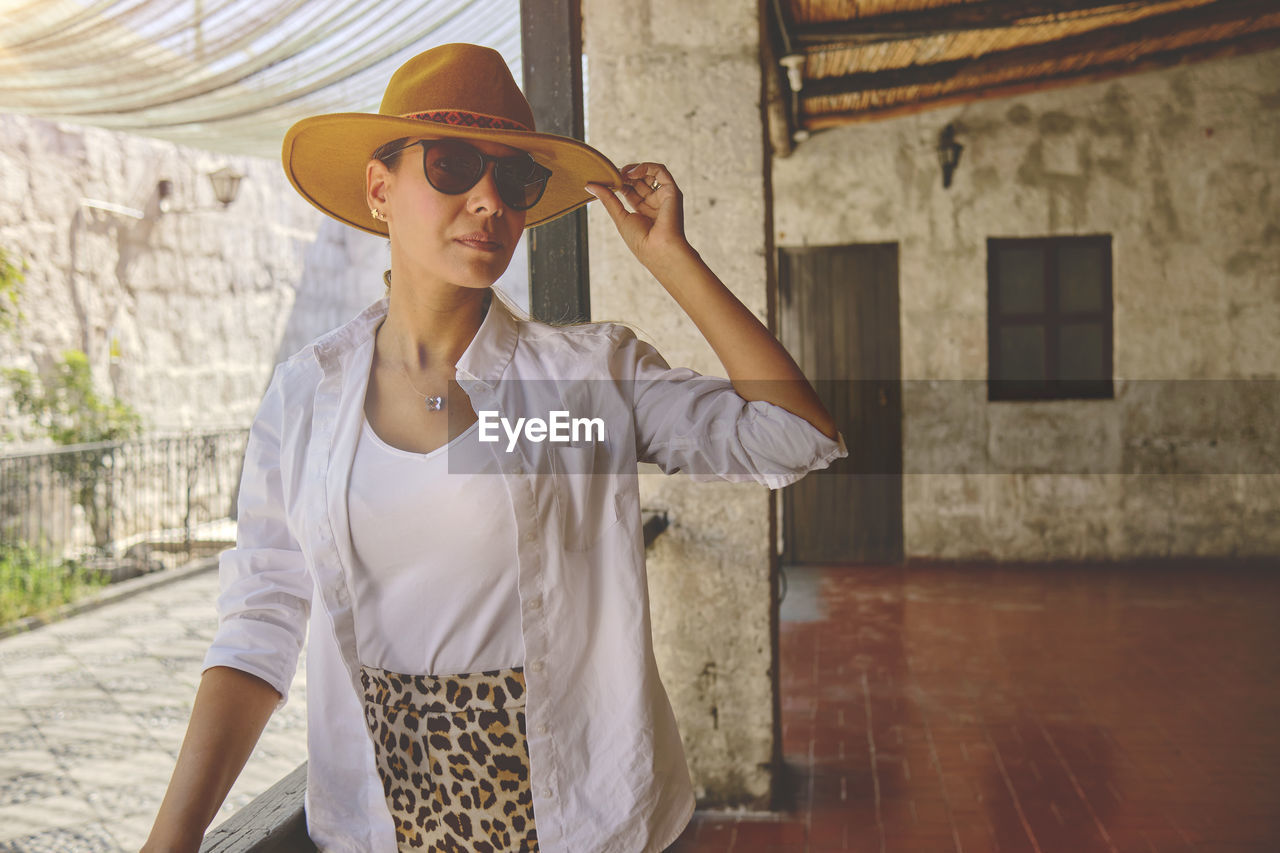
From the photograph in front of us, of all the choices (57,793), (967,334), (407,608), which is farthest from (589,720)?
(967,334)

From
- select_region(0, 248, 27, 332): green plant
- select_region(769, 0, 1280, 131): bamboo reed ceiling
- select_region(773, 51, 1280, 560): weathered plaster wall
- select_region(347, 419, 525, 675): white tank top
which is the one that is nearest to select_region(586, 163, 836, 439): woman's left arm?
select_region(347, 419, 525, 675): white tank top

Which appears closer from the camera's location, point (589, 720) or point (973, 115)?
point (589, 720)

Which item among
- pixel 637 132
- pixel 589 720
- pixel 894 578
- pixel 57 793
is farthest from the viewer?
pixel 894 578

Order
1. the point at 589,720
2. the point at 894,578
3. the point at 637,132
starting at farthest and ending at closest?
1. the point at 894,578
2. the point at 637,132
3. the point at 589,720

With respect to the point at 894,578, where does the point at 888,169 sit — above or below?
above

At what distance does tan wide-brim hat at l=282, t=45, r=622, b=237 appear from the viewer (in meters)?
1.24

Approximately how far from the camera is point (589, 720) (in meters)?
1.19

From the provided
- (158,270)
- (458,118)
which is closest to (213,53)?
(458,118)

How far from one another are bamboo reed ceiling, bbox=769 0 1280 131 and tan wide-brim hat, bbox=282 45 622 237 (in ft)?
11.6

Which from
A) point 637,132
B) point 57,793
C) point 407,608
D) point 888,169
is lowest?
point 57,793

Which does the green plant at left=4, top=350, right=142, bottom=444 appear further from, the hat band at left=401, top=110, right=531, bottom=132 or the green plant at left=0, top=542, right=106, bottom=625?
the hat band at left=401, top=110, right=531, bottom=132

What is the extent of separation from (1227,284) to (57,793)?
8.11 m

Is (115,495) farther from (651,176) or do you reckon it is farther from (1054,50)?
(651,176)

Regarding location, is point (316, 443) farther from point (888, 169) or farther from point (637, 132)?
point (888, 169)
